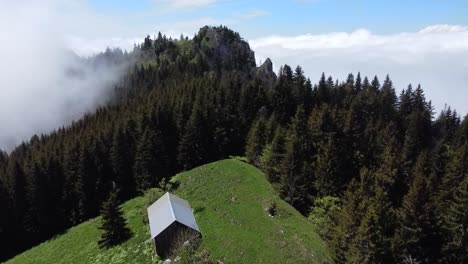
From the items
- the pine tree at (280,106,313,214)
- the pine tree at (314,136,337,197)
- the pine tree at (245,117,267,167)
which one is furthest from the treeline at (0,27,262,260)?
the pine tree at (314,136,337,197)

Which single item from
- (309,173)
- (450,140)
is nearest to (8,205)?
(309,173)

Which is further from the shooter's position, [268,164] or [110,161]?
[110,161]

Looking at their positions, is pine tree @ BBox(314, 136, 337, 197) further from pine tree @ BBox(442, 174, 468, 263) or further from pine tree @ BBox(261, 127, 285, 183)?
pine tree @ BBox(442, 174, 468, 263)

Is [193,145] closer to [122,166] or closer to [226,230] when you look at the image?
[122,166]

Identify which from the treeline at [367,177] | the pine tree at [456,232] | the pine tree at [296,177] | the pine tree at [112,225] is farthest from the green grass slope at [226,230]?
the pine tree at [456,232]

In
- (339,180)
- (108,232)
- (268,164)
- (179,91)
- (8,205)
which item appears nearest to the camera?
(108,232)

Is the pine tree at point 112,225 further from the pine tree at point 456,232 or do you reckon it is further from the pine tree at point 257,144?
the pine tree at point 456,232

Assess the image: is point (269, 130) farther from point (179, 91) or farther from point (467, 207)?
point (179, 91)
